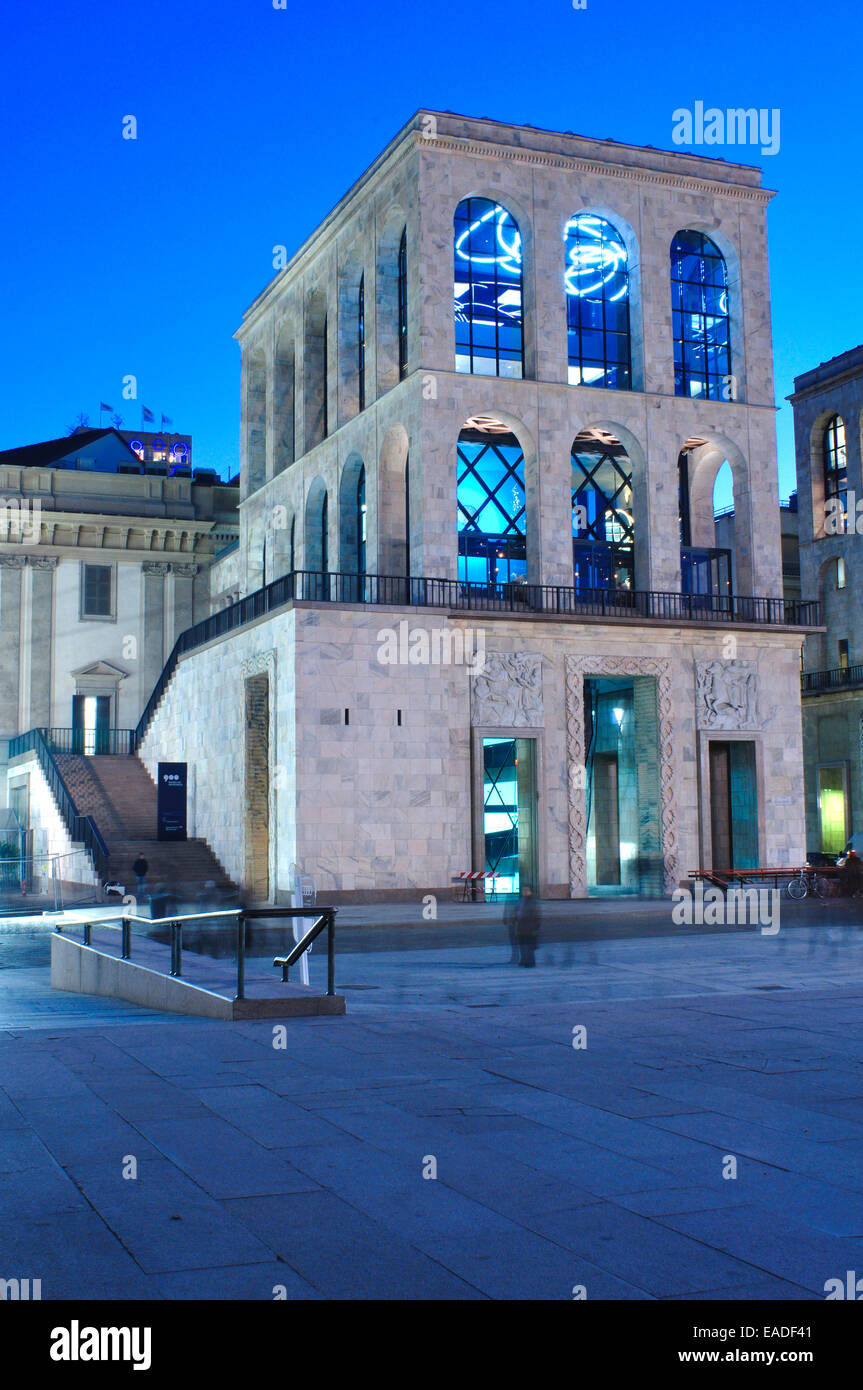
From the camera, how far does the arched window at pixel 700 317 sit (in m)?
40.6

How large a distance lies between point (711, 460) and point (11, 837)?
89.7ft

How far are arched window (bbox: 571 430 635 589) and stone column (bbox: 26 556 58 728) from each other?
76.8 ft

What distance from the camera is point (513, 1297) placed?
488cm

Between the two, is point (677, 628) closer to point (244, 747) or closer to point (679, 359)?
point (679, 359)

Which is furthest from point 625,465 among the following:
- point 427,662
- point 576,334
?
point 427,662

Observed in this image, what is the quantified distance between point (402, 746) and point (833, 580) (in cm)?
3127

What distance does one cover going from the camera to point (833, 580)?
190ft

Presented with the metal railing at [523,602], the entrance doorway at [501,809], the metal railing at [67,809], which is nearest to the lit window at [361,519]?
the metal railing at [523,602]

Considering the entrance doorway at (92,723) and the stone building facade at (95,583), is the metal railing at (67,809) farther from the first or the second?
the stone building facade at (95,583)

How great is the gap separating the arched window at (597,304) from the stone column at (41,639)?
25661 millimetres

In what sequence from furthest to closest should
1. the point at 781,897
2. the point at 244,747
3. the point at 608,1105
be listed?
the point at 244,747, the point at 781,897, the point at 608,1105

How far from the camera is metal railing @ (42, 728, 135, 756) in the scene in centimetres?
5397

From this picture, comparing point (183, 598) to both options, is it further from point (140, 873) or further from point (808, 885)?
point (808, 885)

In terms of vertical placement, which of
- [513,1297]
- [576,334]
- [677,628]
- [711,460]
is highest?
[576,334]
